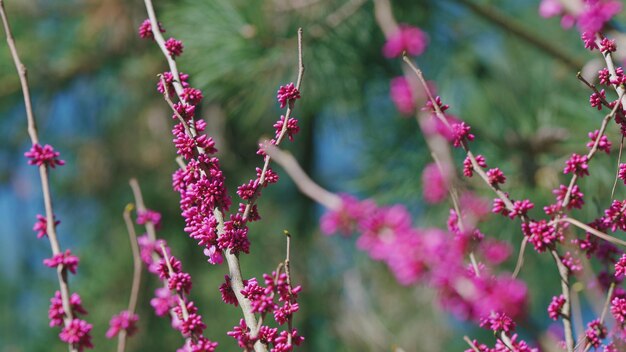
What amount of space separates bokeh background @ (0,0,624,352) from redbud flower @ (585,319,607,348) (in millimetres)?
831

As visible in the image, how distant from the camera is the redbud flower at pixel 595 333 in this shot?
0.61 meters

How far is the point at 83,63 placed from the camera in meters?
2.14

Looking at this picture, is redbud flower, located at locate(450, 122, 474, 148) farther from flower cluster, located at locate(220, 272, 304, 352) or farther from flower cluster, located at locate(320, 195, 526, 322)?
flower cluster, located at locate(220, 272, 304, 352)

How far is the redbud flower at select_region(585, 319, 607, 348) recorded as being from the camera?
24.2 inches

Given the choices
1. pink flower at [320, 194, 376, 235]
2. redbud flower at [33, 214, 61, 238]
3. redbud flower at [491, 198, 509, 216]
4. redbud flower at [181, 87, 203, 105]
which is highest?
redbud flower at [181, 87, 203, 105]

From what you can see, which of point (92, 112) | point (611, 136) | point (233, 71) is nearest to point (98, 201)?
point (92, 112)

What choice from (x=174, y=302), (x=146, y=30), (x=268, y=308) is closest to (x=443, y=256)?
(x=268, y=308)

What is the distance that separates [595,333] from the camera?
24.3 inches

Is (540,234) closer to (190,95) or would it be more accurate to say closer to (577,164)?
(577,164)

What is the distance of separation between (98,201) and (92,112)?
1.00ft

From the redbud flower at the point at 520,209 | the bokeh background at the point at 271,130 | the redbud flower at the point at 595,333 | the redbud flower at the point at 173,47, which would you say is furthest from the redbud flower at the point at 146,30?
the bokeh background at the point at 271,130

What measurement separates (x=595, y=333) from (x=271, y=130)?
64.5 inches

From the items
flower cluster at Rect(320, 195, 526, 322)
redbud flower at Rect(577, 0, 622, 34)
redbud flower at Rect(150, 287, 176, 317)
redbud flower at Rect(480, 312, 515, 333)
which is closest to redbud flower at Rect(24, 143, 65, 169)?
redbud flower at Rect(150, 287, 176, 317)

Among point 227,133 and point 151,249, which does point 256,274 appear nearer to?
point 227,133
